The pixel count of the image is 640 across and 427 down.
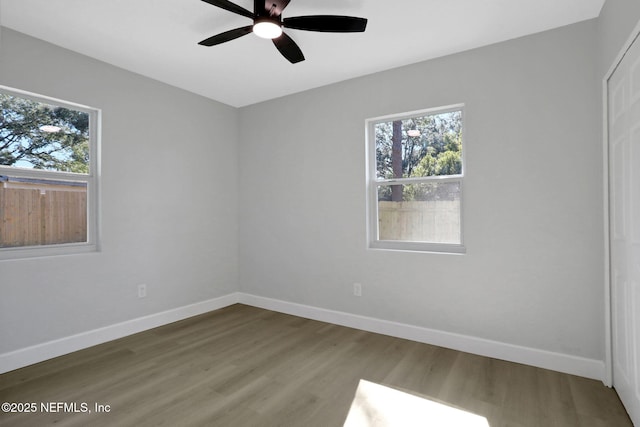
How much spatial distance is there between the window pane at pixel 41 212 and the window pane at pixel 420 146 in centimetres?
298

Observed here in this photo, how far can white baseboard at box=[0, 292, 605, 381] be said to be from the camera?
252cm

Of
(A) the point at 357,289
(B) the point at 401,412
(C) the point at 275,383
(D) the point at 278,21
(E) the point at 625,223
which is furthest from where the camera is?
(A) the point at 357,289

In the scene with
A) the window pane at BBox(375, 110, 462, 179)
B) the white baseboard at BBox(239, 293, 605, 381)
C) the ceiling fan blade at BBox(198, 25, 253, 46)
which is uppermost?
the ceiling fan blade at BBox(198, 25, 253, 46)

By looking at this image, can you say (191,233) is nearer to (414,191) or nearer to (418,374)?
(414,191)

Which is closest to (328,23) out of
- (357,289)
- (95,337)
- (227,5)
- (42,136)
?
(227,5)

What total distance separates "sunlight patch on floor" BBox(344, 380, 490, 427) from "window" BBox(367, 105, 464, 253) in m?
1.41

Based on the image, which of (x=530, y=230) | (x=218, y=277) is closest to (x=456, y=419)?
(x=530, y=230)

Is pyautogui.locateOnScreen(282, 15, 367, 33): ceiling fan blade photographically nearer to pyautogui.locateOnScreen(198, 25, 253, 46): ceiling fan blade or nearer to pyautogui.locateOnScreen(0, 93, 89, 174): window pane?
pyautogui.locateOnScreen(198, 25, 253, 46): ceiling fan blade

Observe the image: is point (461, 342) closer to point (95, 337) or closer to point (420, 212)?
point (420, 212)

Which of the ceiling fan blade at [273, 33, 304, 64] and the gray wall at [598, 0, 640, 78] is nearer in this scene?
the gray wall at [598, 0, 640, 78]

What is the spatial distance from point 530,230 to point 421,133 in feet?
4.32

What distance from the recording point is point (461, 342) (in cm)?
292

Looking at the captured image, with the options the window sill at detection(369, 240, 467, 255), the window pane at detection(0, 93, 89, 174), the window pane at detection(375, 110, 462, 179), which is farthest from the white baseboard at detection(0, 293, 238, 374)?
the window pane at detection(375, 110, 462, 179)

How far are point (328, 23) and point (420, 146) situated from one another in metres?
1.61
